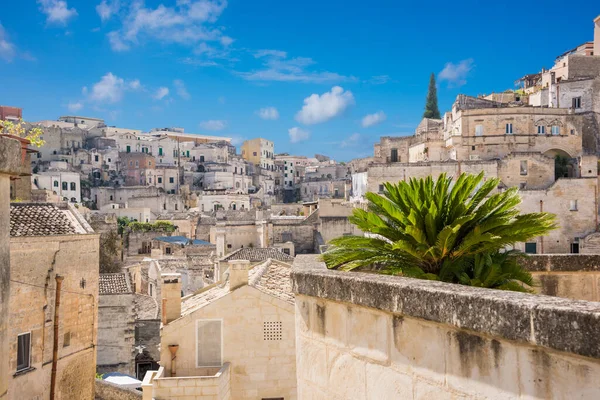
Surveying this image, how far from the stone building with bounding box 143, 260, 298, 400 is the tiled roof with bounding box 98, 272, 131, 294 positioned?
1317 centimetres

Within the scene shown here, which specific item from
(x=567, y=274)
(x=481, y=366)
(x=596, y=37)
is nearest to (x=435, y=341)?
(x=481, y=366)

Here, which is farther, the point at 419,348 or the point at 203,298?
the point at 203,298

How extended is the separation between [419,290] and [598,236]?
1947 inches

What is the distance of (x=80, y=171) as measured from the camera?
3381 inches

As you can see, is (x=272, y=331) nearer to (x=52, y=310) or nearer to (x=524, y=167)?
(x=52, y=310)

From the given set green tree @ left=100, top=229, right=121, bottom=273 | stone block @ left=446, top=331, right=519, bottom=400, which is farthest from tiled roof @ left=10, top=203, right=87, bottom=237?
green tree @ left=100, top=229, right=121, bottom=273

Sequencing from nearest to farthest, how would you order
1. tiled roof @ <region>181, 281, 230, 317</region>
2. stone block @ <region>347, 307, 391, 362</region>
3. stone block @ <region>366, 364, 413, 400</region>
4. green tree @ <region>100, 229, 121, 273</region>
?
stone block @ <region>366, 364, 413, 400</region> < stone block @ <region>347, 307, 391, 362</region> < tiled roof @ <region>181, 281, 230, 317</region> < green tree @ <region>100, 229, 121, 273</region>

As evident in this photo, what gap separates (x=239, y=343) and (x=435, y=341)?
12456mm

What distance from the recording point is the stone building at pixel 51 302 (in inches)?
515

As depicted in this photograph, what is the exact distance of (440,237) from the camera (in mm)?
4582

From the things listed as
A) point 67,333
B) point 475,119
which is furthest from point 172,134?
point 67,333

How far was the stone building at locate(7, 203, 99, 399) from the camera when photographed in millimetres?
13078

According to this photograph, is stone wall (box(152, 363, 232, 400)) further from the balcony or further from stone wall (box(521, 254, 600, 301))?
stone wall (box(521, 254, 600, 301))

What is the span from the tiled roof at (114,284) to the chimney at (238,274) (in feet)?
45.3
